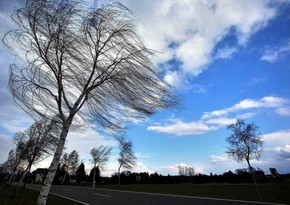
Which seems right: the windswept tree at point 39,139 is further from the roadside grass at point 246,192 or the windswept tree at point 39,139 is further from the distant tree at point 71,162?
the distant tree at point 71,162

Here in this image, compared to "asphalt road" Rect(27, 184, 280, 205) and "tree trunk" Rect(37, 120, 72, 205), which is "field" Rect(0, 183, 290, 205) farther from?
"tree trunk" Rect(37, 120, 72, 205)

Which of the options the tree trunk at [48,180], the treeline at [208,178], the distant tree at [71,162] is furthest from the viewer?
the distant tree at [71,162]

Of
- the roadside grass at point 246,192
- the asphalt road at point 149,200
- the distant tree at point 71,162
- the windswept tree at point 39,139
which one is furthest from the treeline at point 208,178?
the distant tree at point 71,162

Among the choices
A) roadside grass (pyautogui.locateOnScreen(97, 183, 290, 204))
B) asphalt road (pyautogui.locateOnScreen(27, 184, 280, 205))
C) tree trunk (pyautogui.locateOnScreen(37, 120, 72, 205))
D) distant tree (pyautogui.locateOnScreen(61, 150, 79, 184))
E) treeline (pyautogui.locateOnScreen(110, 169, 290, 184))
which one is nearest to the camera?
tree trunk (pyautogui.locateOnScreen(37, 120, 72, 205))

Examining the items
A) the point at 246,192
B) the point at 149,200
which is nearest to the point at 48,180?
the point at 149,200

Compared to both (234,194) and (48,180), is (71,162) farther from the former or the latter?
(48,180)

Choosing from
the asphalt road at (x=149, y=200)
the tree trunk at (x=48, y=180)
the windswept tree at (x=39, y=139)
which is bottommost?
the tree trunk at (x=48, y=180)

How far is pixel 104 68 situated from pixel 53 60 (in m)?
1.50

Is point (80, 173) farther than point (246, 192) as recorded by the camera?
Yes

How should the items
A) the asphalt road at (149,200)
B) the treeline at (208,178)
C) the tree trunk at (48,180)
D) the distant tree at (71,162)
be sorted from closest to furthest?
the tree trunk at (48,180)
the asphalt road at (149,200)
the treeline at (208,178)
the distant tree at (71,162)

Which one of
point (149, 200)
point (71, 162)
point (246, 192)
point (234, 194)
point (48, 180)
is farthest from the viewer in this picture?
point (71, 162)

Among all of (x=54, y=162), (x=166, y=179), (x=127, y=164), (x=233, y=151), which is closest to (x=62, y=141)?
(x=54, y=162)

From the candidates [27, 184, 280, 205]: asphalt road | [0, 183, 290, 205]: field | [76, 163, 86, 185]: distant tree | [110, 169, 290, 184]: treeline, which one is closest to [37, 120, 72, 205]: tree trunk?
[27, 184, 280, 205]: asphalt road

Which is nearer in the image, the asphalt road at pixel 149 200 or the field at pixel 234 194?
the asphalt road at pixel 149 200
